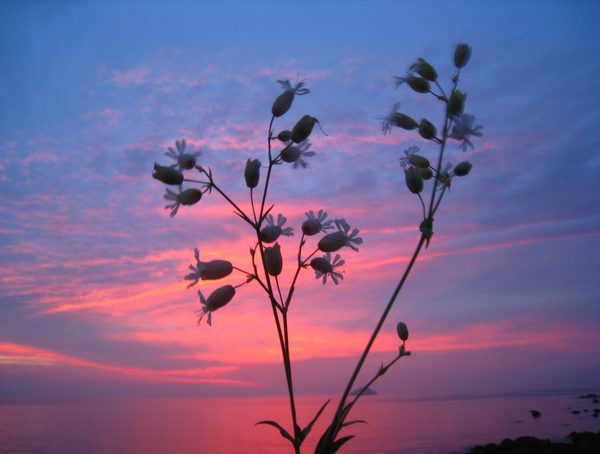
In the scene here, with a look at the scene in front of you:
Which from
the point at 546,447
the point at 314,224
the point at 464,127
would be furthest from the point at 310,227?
the point at 546,447

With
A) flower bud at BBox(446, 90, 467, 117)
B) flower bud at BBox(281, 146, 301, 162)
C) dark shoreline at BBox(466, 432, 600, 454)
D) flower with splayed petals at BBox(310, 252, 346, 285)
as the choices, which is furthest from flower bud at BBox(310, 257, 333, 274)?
dark shoreline at BBox(466, 432, 600, 454)

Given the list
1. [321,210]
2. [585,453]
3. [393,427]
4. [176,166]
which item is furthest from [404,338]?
[393,427]

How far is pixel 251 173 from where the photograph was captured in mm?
1469

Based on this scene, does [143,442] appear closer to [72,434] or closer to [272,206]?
[72,434]

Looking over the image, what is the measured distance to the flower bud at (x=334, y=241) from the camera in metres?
1.64

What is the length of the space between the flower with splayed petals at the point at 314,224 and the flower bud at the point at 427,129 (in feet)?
1.25

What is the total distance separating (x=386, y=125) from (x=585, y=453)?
4943 millimetres

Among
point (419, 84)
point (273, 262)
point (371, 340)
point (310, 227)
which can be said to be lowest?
point (371, 340)

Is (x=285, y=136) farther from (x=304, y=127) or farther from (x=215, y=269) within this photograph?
(x=215, y=269)

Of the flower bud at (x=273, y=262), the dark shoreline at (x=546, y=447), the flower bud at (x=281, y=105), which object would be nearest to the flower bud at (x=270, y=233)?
the flower bud at (x=273, y=262)

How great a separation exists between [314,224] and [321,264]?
0.40 feet

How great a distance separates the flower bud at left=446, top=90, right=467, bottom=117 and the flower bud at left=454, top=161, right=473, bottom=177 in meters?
0.14

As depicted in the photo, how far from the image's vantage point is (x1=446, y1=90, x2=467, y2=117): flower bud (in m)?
1.57

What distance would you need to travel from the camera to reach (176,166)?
150 centimetres
